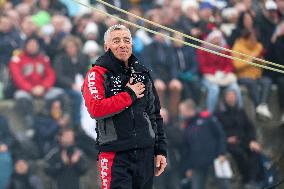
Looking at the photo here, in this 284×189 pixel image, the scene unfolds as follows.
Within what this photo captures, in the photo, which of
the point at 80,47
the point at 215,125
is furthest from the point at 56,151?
the point at 215,125

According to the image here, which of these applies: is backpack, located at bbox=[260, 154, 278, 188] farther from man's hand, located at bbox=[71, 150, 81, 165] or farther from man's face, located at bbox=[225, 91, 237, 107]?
man's hand, located at bbox=[71, 150, 81, 165]

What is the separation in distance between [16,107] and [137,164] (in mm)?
4610

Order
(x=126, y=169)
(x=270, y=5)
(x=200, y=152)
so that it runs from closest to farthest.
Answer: (x=126, y=169)
(x=200, y=152)
(x=270, y=5)

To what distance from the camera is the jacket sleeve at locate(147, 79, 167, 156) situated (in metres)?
4.83

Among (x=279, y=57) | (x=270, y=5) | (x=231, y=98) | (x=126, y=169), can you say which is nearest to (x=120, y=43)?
(x=126, y=169)

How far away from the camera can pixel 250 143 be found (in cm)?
950

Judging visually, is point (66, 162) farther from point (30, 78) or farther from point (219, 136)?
point (219, 136)

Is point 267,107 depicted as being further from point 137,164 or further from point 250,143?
point 137,164

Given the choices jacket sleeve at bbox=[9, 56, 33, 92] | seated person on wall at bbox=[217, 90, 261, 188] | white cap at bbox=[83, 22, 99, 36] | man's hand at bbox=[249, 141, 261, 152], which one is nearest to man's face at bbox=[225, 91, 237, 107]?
seated person on wall at bbox=[217, 90, 261, 188]

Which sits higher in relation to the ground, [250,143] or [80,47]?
[80,47]

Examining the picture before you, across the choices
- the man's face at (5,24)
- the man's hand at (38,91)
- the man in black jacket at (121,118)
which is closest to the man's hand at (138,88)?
the man in black jacket at (121,118)

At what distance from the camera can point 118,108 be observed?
15.0ft

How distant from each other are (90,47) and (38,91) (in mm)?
813

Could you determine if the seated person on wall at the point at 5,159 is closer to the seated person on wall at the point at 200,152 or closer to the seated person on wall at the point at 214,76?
the seated person on wall at the point at 200,152
